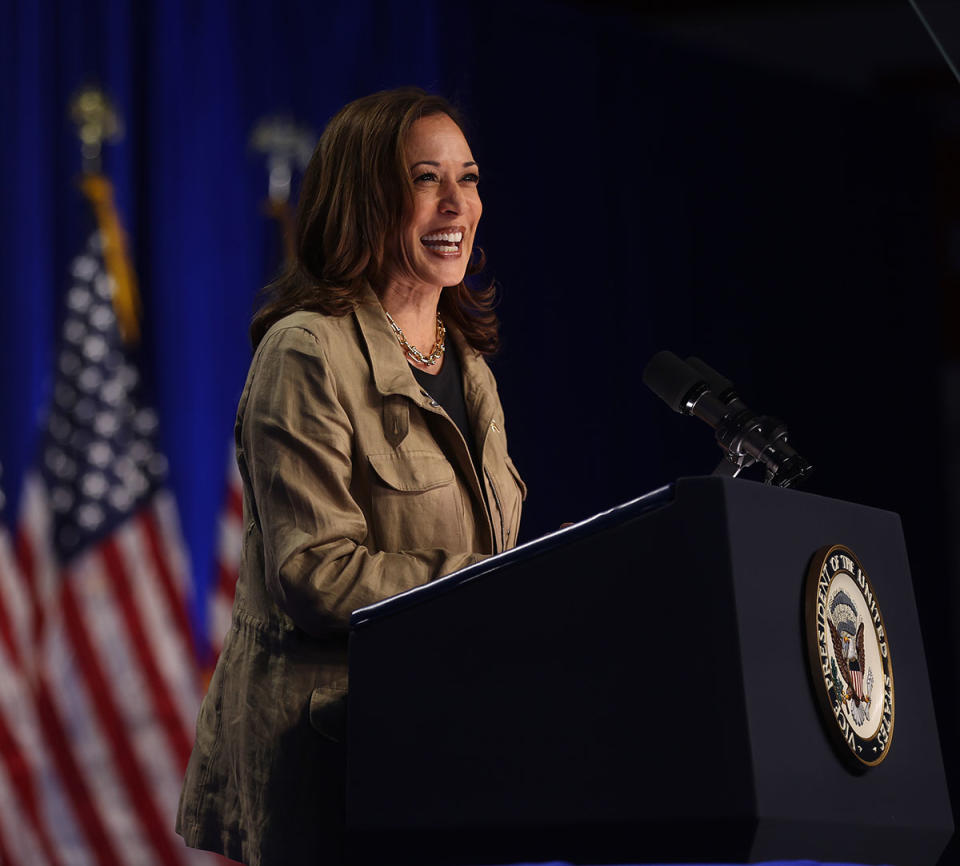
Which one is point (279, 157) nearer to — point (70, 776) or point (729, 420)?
point (70, 776)

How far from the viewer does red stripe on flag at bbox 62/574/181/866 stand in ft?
12.0

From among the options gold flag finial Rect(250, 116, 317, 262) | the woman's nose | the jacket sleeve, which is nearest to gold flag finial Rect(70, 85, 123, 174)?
gold flag finial Rect(250, 116, 317, 262)

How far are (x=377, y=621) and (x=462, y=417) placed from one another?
1.64 feet

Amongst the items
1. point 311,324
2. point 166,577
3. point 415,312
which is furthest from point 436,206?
point 166,577

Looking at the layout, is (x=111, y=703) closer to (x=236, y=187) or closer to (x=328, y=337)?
(x=236, y=187)

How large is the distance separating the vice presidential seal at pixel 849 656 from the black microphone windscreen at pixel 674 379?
11.6 inches

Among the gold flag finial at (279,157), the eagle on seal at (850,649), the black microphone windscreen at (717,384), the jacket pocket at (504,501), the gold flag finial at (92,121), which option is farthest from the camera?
the gold flag finial at (279,157)

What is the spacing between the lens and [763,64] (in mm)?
4969

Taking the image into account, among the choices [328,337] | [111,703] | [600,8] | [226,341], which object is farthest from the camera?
[600,8]

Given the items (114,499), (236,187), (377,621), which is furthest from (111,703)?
(377,621)

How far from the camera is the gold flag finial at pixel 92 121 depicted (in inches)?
149

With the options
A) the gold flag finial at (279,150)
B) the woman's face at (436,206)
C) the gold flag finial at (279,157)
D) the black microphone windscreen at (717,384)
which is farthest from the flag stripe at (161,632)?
the black microphone windscreen at (717,384)

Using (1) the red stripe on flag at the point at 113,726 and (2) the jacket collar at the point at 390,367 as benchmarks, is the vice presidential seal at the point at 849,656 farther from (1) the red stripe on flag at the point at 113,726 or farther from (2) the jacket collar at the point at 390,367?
(1) the red stripe on flag at the point at 113,726

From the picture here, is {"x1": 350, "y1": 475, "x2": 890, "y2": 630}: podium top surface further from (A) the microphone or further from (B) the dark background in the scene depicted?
(B) the dark background
